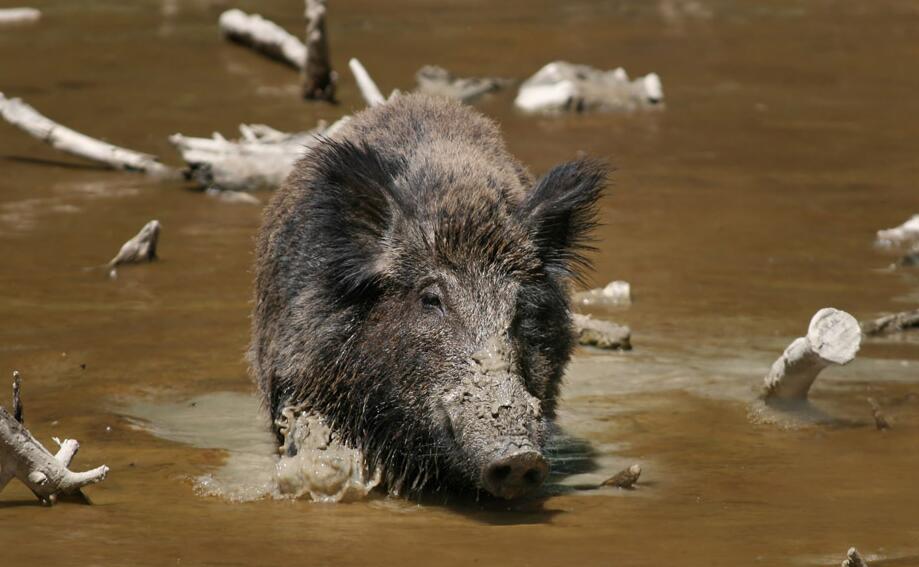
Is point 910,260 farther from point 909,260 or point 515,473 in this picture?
point 515,473

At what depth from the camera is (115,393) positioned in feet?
29.4

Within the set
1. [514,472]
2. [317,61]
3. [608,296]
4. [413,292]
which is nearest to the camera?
[514,472]

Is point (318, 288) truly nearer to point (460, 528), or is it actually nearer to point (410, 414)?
point (410, 414)

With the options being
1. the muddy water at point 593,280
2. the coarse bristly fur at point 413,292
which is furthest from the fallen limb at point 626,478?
the coarse bristly fur at point 413,292

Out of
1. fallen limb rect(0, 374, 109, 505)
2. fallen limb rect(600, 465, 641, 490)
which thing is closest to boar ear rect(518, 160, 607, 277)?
fallen limb rect(600, 465, 641, 490)

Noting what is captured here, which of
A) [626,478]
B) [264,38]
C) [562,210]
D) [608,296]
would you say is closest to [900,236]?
[608,296]

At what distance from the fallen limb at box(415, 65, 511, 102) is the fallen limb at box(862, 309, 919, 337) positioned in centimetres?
884

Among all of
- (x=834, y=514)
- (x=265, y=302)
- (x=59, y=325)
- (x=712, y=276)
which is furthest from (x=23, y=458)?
(x=712, y=276)

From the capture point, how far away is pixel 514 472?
21.4 feet

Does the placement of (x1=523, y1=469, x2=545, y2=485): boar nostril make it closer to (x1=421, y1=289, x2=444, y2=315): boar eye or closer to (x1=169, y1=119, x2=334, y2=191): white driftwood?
(x1=421, y1=289, x2=444, y2=315): boar eye

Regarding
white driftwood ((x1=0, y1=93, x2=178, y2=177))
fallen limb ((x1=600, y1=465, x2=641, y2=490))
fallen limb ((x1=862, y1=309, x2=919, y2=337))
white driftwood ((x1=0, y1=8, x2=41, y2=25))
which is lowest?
white driftwood ((x1=0, y1=8, x2=41, y2=25))

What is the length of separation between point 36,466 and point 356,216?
2025 mm

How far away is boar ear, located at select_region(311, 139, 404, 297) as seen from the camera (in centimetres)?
740

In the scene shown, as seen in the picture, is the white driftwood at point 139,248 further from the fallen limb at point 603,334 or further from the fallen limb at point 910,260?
the fallen limb at point 910,260
